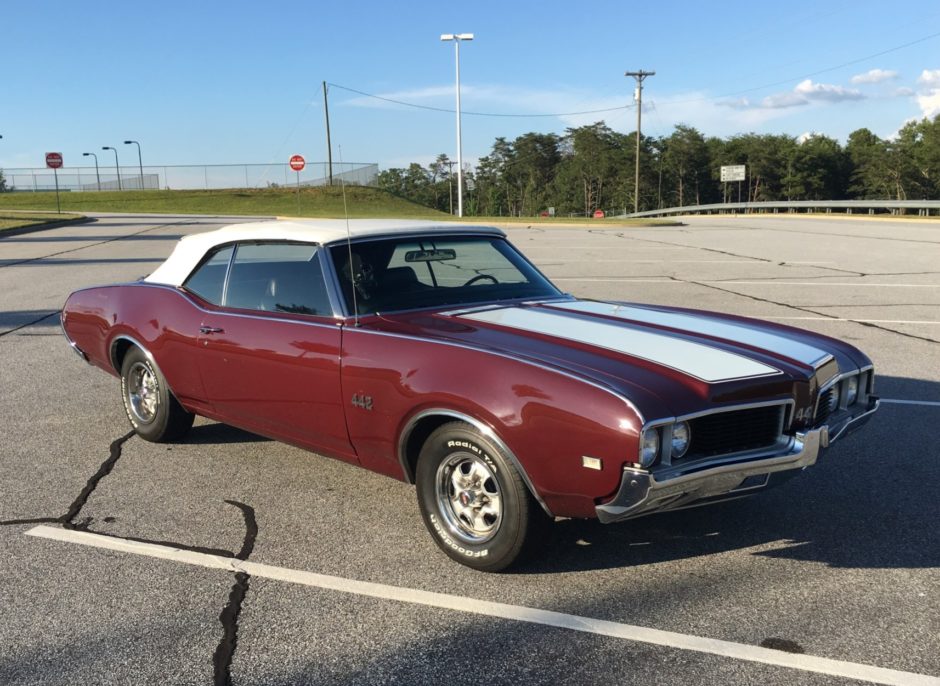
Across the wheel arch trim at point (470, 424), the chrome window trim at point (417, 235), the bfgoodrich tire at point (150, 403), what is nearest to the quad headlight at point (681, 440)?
the wheel arch trim at point (470, 424)

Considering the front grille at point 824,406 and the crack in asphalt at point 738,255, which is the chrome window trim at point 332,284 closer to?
the front grille at point 824,406

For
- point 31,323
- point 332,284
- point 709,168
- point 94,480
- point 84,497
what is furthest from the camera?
point 709,168

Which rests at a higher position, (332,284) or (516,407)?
(332,284)

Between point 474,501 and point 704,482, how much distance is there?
97 centimetres

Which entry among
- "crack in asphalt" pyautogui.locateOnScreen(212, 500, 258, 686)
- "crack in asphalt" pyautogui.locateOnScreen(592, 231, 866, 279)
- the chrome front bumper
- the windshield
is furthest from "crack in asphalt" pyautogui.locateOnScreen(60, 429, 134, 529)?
"crack in asphalt" pyautogui.locateOnScreen(592, 231, 866, 279)

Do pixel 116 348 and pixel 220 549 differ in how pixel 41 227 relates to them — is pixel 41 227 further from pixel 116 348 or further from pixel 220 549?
pixel 220 549

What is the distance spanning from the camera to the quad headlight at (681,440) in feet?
10.2

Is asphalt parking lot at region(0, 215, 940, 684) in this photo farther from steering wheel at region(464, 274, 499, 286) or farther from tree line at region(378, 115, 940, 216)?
tree line at region(378, 115, 940, 216)

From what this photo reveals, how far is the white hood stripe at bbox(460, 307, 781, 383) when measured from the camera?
3.36 m

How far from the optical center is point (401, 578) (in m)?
3.51

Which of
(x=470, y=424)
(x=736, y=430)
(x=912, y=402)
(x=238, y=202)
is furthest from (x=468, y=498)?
(x=238, y=202)

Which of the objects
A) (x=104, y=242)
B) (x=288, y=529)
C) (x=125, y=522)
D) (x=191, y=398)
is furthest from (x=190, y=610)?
(x=104, y=242)

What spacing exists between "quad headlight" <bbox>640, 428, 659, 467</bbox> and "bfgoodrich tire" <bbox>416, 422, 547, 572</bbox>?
1.72ft

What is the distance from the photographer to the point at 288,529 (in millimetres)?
4031
